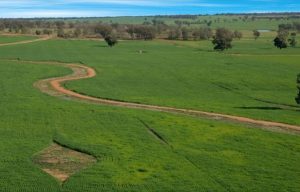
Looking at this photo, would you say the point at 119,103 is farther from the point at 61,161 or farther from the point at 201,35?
the point at 201,35

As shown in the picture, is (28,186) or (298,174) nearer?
(28,186)

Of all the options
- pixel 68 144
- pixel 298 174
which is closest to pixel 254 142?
pixel 298 174

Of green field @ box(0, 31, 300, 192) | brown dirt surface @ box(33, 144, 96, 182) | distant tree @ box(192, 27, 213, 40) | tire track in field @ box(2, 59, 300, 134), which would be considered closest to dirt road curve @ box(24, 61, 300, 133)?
tire track in field @ box(2, 59, 300, 134)

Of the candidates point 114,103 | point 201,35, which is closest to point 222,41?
point 201,35

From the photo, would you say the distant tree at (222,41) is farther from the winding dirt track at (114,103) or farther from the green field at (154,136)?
the green field at (154,136)

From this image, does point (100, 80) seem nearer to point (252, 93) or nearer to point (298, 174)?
point (252, 93)

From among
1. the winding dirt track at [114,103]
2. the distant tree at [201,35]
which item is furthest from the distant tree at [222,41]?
the winding dirt track at [114,103]
